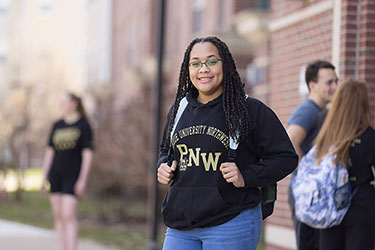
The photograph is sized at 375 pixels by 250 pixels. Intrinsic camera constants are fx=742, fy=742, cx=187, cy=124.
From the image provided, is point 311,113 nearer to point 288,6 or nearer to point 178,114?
point 178,114

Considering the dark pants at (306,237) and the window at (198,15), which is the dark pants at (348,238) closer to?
the dark pants at (306,237)

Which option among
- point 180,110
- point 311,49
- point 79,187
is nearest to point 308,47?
point 311,49

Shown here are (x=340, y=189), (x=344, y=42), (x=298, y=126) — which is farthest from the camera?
(x=344, y=42)

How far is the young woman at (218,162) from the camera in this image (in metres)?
3.75

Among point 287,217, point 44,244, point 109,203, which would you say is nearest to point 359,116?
point 287,217

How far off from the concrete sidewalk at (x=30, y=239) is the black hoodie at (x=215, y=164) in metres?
7.16

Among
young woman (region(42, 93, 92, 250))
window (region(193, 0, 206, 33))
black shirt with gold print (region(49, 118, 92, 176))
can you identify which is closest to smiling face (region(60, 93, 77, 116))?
young woman (region(42, 93, 92, 250))

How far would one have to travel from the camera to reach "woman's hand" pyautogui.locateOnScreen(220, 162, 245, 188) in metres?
3.68

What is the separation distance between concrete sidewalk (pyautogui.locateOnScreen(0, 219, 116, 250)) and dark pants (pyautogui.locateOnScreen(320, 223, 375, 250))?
6.35 metres

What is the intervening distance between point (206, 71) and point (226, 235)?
2.82 feet

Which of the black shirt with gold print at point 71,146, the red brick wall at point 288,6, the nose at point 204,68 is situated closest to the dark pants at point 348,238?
the nose at point 204,68

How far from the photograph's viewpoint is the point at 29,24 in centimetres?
4900

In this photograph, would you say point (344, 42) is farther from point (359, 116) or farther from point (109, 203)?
point (109, 203)

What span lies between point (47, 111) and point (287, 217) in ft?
69.3
